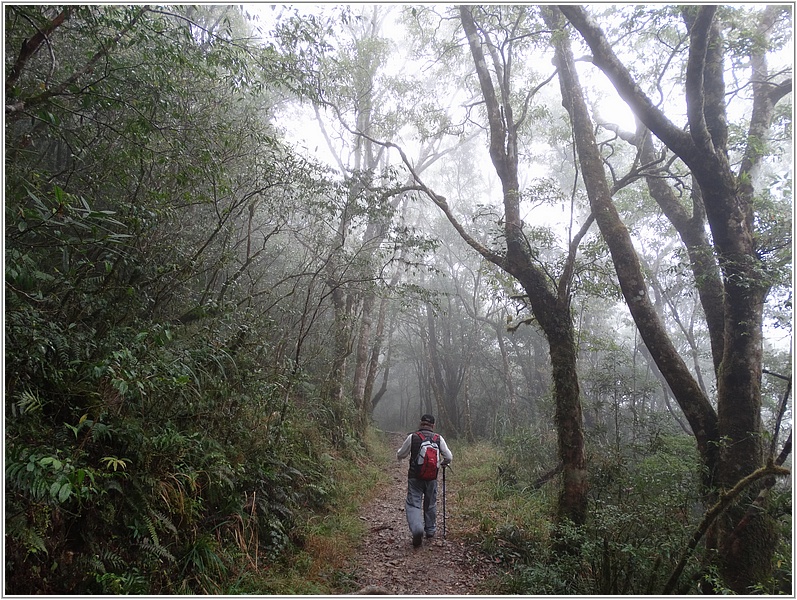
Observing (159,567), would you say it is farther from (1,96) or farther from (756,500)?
(756,500)

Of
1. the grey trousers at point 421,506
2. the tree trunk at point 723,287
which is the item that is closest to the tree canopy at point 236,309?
the tree trunk at point 723,287

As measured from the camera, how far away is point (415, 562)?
5.32 metres

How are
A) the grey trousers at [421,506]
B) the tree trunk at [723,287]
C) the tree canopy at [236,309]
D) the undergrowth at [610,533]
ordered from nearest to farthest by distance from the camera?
1. the tree canopy at [236,309]
2. the undergrowth at [610,533]
3. the tree trunk at [723,287]
4. the grey trousers at [421,506]

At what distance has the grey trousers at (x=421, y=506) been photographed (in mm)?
5770

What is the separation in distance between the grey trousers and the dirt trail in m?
0.23

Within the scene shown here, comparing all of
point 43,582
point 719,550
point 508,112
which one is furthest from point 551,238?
point 43,582

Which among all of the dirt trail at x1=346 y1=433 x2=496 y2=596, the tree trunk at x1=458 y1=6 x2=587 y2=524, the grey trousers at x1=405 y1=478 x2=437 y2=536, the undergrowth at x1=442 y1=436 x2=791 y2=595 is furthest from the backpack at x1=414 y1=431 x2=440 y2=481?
the tree trunk at x1=458 y1=6 x2=587 y2=524

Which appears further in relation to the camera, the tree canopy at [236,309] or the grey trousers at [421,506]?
the grey trousers at [421,506]

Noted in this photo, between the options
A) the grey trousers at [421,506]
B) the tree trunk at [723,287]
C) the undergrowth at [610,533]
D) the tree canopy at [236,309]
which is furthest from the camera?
the grey trousers at [421,506]

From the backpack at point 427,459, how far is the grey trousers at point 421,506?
0.37 feet

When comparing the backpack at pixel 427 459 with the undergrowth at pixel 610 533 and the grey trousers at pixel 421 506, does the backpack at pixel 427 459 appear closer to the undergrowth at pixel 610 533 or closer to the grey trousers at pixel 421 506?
the grey trousers at pixel 421 506

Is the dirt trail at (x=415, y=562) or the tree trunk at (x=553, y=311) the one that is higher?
the tree trunk at (x=553, y=311)

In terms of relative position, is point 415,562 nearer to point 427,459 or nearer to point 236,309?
point 427,459

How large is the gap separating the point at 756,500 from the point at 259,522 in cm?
521
